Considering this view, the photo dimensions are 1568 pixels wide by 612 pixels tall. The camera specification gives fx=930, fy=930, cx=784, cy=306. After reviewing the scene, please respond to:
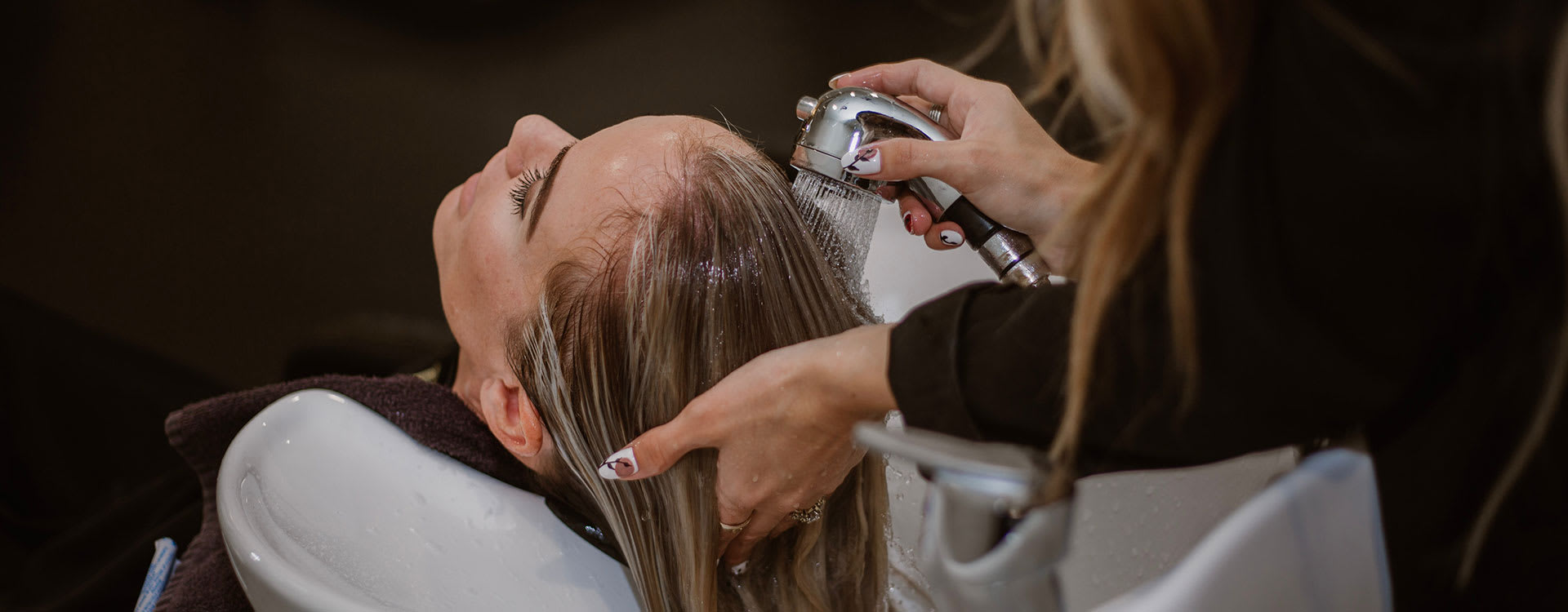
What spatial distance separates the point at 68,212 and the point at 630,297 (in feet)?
3.39

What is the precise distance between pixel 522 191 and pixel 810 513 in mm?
470

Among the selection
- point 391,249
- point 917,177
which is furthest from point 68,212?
point 917,177

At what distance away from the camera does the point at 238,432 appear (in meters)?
1.07

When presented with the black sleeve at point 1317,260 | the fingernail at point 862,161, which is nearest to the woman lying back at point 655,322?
the fingernail at point 862,161

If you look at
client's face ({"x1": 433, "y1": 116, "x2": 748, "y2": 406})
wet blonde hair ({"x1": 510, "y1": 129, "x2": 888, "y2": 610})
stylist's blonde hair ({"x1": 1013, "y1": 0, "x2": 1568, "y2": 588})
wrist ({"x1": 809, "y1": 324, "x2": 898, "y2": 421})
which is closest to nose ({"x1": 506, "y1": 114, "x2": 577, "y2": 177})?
client's face ({"x1": 433, "y1": 116, "x2": 748, "y2": 406})

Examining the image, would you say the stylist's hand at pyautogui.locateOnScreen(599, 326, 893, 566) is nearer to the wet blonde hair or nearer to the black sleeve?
the wet blonde hair

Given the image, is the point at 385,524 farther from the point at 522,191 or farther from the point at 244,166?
the point at 244,166

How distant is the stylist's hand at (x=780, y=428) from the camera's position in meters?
0.69

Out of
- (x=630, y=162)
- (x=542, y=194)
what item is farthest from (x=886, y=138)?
(x=542, y=194)

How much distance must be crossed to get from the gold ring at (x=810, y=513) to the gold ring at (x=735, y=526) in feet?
0.16

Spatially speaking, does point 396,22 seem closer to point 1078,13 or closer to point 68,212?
point 68,212

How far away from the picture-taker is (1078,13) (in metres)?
0.45

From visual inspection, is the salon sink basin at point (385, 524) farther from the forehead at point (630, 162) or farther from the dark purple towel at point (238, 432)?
the forehead at point (630, 162)

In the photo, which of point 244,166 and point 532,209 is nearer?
point 532,209
